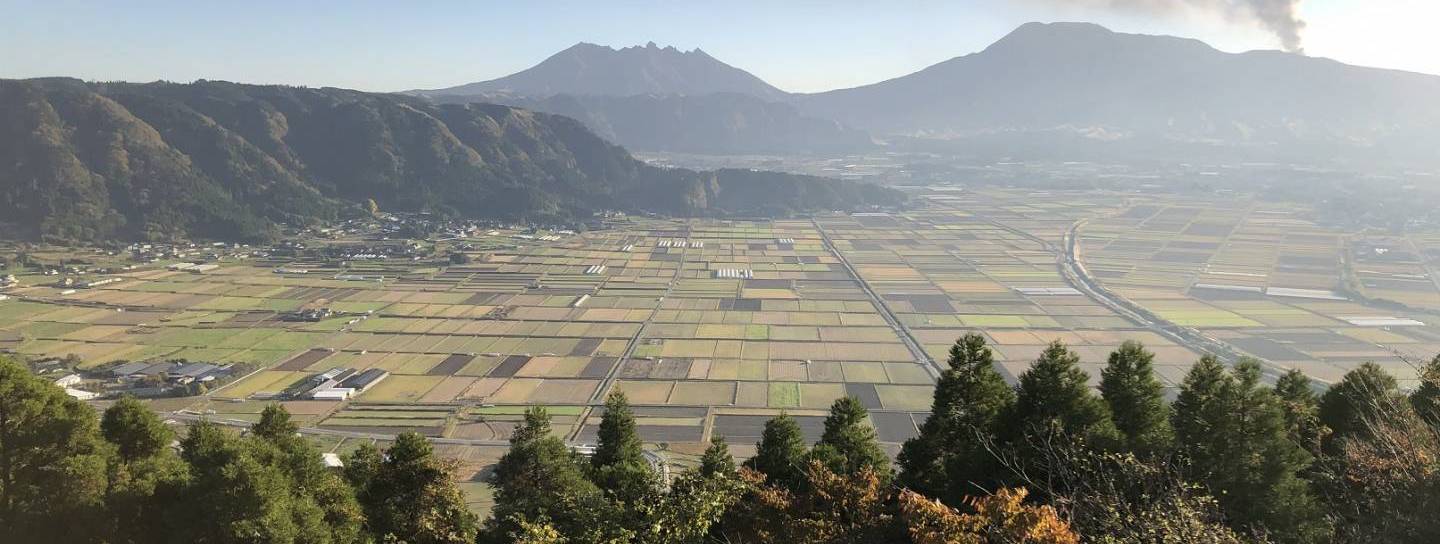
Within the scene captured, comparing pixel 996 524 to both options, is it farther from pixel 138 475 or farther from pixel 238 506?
pixel 138 475

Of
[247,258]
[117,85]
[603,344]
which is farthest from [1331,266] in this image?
[117,85]

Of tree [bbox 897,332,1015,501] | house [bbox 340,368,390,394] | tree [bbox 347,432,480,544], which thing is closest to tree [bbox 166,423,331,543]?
tree [bbox 347,432,480,544]

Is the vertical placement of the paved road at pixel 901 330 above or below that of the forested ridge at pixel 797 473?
below

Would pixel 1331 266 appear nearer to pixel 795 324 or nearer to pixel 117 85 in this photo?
pixel 795 324

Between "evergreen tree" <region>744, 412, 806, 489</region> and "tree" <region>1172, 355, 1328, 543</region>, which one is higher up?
"tree" <region>1172, 355, 1328, 543</region>

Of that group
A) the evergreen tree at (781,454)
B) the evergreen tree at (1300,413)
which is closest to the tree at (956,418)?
the evergreen tree at (781,454)

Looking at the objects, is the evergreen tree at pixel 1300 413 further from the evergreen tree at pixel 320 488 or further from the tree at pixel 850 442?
the evergreen tree at pixel 320 488

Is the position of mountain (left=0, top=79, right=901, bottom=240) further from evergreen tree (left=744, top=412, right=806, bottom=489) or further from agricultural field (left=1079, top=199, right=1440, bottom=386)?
evergreen tree (left=744, top=412, right=806, bottom=489)
